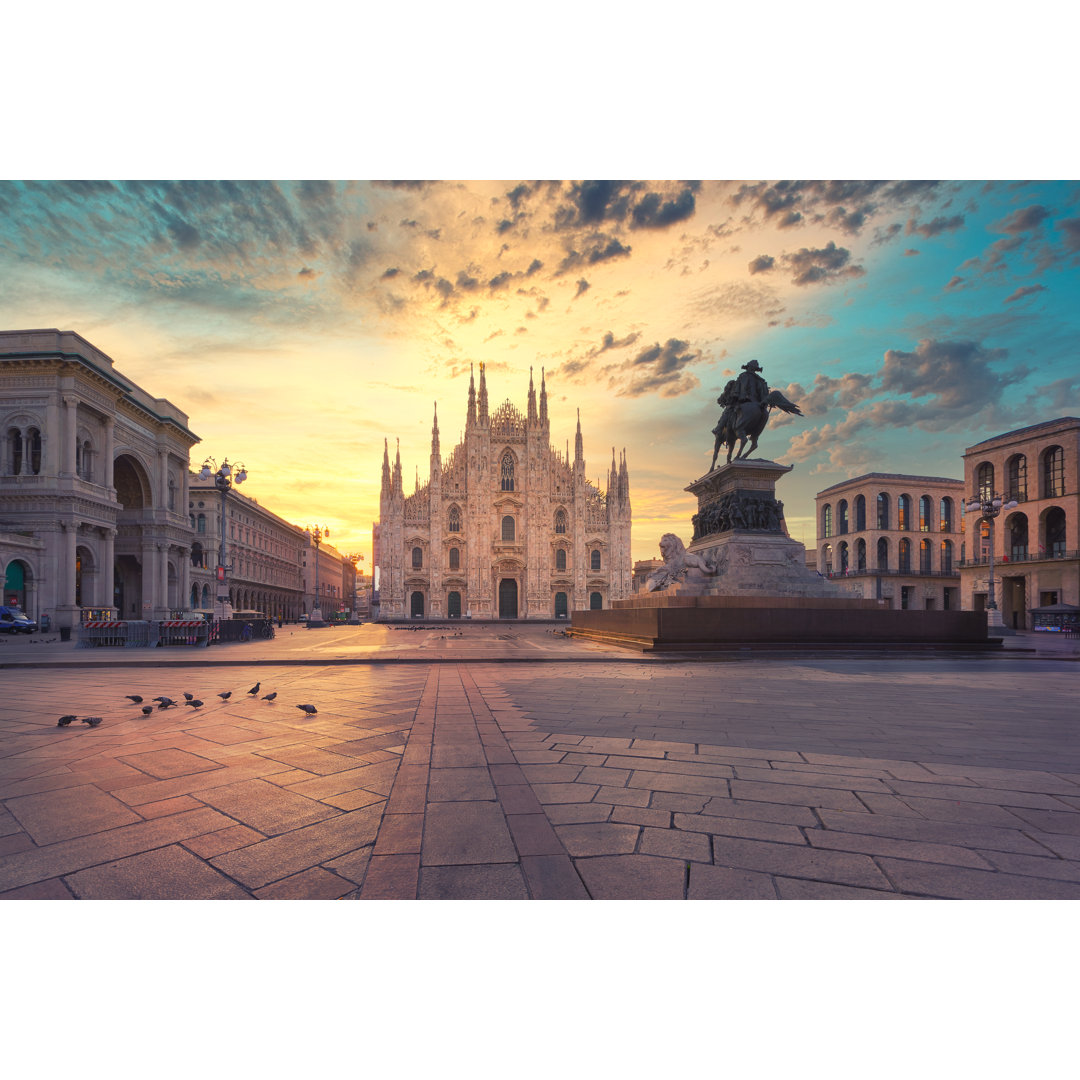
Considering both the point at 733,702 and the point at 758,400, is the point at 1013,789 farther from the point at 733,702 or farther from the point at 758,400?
the point at 758,400

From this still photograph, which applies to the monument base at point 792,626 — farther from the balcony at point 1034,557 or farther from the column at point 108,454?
the column at point 108,454

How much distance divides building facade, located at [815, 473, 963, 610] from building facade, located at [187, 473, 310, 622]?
1891 inches

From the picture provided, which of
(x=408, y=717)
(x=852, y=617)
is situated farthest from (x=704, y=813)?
(x=852, y=617)

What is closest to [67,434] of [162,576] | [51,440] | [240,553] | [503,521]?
[51,440]

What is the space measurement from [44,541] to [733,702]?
1267 inches

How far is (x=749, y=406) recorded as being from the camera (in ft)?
47.3

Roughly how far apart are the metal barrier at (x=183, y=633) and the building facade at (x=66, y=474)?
13497mm

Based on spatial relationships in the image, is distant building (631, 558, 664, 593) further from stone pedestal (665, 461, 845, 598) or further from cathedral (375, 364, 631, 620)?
stone pedestal (665, 461, 845, 598)

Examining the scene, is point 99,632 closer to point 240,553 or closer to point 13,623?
point 13,623

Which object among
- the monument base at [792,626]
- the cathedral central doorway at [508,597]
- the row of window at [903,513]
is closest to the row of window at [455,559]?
the cathedral central doorway at [508,597]

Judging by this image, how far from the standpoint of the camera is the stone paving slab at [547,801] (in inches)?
96.3

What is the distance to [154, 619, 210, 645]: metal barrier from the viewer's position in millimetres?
16953

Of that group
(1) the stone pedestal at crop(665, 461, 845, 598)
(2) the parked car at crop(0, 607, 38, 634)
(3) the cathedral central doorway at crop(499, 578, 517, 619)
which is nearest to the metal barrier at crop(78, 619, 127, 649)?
(2) the parked car at crop(0, 607, 38, 634)

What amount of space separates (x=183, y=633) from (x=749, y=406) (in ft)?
53.3
